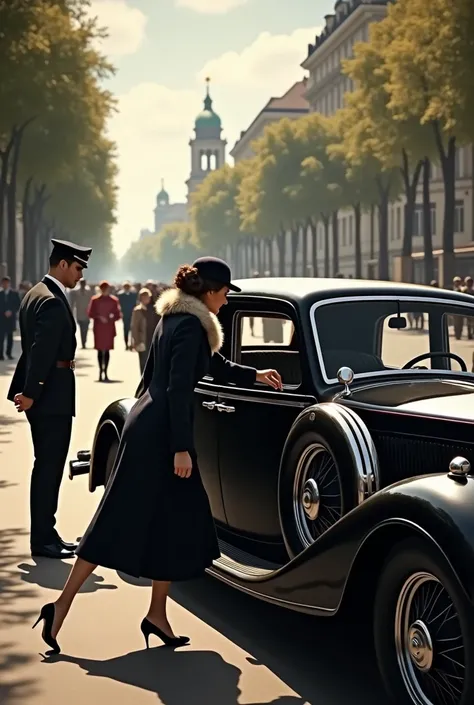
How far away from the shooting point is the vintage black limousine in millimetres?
4500

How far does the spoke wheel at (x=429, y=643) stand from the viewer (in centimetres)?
443

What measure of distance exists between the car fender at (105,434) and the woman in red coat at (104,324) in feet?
46.4

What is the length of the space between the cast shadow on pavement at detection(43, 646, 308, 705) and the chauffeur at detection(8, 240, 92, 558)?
2.15m

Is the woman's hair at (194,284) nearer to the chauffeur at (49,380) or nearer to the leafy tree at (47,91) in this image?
the chauffeur at (49,380)

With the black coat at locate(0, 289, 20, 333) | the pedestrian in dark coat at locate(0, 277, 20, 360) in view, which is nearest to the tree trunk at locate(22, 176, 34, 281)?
the pedestrian in dark coat at locate(0, 277, 20, 360)

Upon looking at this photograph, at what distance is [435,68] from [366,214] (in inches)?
2115

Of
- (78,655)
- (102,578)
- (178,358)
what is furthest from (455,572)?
(102,578)

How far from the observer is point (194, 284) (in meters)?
5.57

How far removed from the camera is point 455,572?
425cm

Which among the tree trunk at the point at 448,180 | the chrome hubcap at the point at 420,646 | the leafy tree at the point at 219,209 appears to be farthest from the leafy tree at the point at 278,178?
the chrome hubcap at the point at 420,646

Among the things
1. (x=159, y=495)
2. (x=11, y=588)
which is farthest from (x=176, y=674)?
(x=11, y=588)

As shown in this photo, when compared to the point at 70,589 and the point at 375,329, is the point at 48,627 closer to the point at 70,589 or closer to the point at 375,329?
the point at 70,589

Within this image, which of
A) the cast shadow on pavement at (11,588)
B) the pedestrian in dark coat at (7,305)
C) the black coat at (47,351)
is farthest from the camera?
the pedestrian in dark coat at (7,305)

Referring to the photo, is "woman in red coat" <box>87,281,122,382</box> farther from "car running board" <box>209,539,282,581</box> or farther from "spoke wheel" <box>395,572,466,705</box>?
"spoke wheel" <box>395,572,466,705</box>
